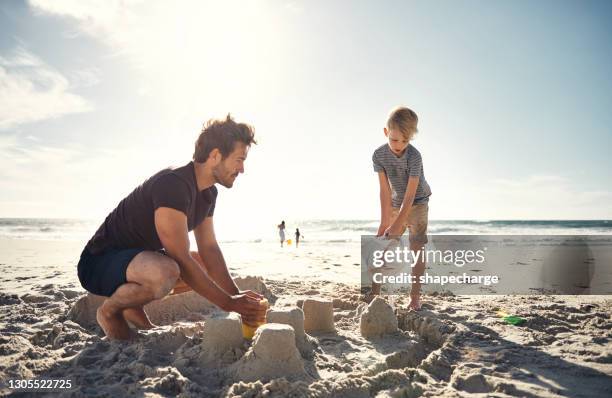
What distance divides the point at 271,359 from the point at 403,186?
82.5 inches

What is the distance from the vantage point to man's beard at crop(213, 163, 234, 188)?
246 centimetres

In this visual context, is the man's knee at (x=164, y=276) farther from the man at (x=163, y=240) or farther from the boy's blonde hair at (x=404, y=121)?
the boy's blonde hair at (x=404, y=121)

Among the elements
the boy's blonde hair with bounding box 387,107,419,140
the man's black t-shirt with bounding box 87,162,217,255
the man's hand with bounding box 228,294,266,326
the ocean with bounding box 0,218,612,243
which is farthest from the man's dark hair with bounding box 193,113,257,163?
the ocean with bounding box 0,218,612,243

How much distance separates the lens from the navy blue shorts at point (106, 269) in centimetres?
230

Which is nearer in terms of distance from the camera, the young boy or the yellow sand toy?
the yellow sand toy

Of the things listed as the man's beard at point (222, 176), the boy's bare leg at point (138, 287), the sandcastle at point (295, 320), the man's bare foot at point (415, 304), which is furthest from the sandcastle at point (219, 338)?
the man's bare foot at point (415, 304)

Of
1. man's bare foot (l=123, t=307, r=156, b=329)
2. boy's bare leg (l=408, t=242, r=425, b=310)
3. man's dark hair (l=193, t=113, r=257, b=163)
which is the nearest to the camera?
man's dark hair (l=193, t=113, r=257, b=163)

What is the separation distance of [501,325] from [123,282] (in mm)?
2537

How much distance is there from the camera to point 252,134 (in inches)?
98.3

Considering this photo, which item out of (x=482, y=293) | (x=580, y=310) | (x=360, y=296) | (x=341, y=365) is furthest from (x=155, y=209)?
(x=482, y=293)

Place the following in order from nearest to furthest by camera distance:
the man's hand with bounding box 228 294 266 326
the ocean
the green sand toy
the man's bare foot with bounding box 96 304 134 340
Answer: the man's hand with bounding box 228 294 266 326 → the man's bare foot with bounding box 96 304 134 340 → the green sand toy → the ocean

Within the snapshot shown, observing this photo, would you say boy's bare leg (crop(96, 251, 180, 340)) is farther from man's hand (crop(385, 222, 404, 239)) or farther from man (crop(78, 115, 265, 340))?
man's hand (crop(385, 222, 404, 239))

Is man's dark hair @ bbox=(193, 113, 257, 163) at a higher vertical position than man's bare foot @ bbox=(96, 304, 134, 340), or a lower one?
higher

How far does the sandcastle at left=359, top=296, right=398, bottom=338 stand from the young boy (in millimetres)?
716
